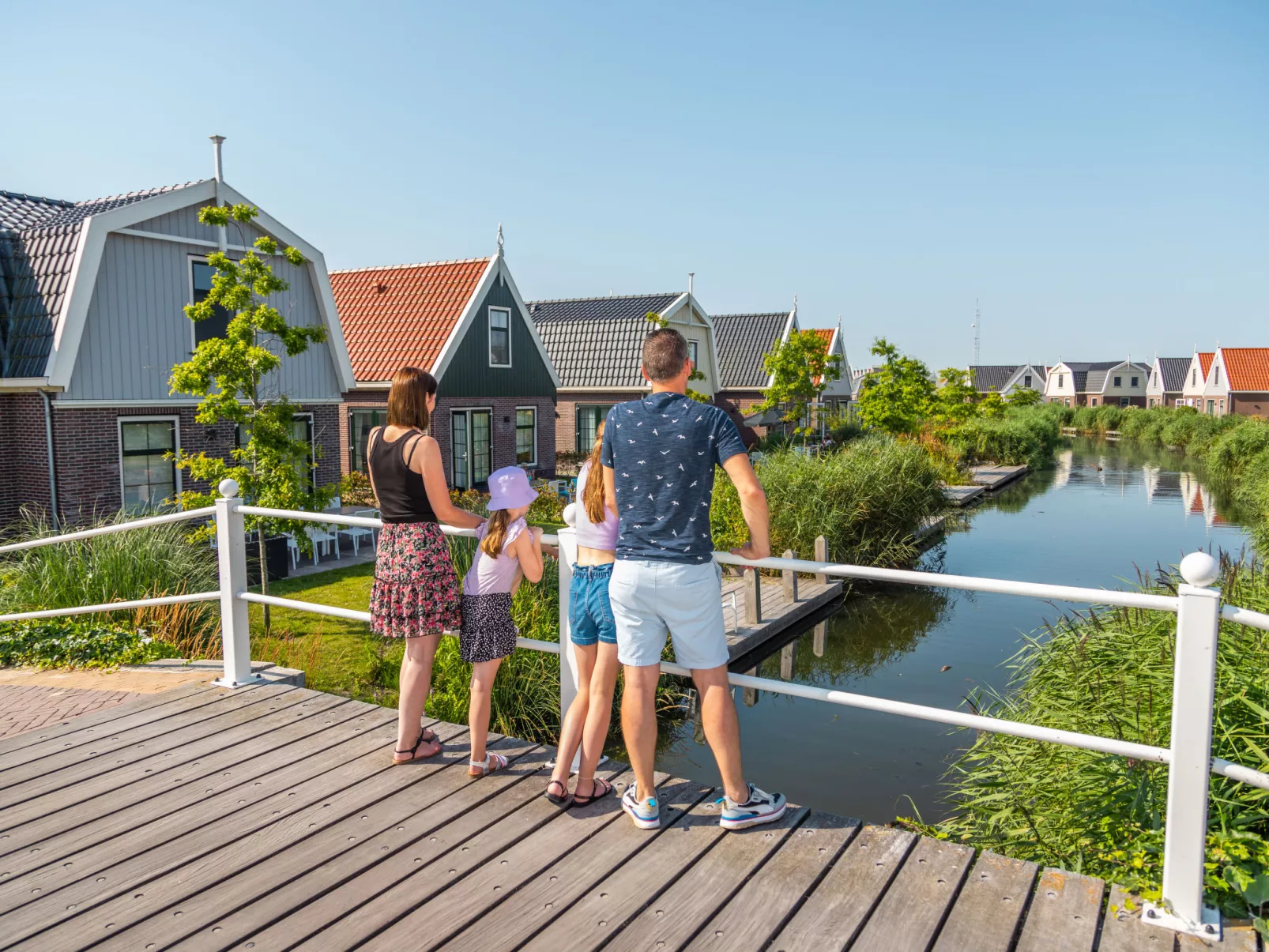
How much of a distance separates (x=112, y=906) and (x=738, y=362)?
3397cm

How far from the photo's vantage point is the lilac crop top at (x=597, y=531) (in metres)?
3.50

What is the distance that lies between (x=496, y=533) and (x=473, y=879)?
1327 millimetres

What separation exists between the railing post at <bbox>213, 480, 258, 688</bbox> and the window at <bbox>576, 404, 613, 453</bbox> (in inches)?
939

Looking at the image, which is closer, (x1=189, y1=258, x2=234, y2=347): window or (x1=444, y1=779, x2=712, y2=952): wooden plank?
(x1=444, y1=779, x2=712, y2=952): wooden plank

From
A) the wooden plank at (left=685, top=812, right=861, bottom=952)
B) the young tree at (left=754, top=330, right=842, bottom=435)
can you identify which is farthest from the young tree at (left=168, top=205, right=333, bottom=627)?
the young tree at (left=754, top=330, right=842, bottom=435)

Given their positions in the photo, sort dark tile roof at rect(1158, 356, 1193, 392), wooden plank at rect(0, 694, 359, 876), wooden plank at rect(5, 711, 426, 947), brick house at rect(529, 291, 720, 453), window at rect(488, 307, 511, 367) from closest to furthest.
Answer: wooden plank at rect(5, 711, 426, 947)
wooden plank at rect(0, 694, 359, 876)
window at rect(488, 307, 511, 367)
brick house at rect(529, 291, 720, 453)
dark tile roof at rect(1158, 356, 1193, 392)

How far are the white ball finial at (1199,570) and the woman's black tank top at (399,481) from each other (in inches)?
109

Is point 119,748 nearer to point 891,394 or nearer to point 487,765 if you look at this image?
point 487,765

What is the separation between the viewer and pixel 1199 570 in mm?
2750

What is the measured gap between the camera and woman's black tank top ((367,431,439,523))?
378 centimetres

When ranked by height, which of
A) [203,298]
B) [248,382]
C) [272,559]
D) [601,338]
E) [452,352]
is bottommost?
[272,559]

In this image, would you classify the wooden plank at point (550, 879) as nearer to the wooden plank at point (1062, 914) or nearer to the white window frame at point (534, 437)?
the wooden plank at point (1062, 914)

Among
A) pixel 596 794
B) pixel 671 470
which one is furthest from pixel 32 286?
pixel 671 470

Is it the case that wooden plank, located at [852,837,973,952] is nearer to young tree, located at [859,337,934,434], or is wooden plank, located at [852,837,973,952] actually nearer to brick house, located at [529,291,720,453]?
brick house, located at [529,291,720,453]
